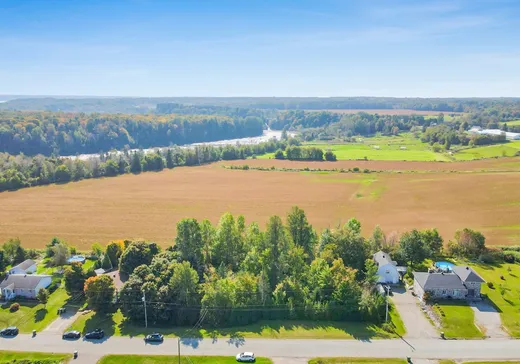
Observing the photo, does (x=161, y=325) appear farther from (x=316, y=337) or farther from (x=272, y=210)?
(x=272, y=210)

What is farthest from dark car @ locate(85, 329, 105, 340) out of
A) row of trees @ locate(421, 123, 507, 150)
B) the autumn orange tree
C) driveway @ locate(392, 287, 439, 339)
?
row of trees @ locate(421, 123, 507, 150)

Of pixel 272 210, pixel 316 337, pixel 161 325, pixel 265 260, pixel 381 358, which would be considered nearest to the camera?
pixel 381 358

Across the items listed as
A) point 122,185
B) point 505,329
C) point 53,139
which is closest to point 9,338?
point 505,329

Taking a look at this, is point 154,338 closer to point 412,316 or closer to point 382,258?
point 412,316

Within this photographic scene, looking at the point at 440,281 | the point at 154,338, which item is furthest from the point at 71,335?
the point at 440,281

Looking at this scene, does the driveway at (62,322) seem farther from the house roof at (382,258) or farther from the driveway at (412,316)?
the house roof at (382,258)

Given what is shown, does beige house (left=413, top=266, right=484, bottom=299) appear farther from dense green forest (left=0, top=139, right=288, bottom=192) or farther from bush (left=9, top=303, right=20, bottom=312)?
dense green forest (left=0, top=139, right=288, bottom=192)

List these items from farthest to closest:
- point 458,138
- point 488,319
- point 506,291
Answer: point 458,138 → point 506,291 → point 488,319

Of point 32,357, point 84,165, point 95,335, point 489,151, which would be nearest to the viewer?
point 32,357
